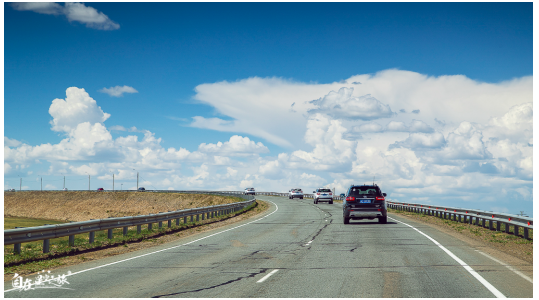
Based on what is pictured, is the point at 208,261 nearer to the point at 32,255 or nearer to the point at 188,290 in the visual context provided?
the point at 188,290

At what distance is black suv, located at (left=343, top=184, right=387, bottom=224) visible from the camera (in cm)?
2298

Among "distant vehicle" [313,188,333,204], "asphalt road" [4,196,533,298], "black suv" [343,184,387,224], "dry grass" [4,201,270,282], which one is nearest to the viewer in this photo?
"asphalt road" [4,196,533,298]

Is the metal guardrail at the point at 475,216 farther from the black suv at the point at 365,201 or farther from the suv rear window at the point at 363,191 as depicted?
the suv rear window at the point at 363,191

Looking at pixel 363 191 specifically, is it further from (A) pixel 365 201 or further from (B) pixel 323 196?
(B) pixel 323 196

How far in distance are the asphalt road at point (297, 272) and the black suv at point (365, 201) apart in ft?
23.8

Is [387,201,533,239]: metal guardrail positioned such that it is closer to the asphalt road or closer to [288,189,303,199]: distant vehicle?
the asphalt road

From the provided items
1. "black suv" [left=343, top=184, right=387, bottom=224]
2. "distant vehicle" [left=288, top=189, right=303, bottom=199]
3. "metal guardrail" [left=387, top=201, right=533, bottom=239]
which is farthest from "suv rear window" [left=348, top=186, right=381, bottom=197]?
"distant vehicle" [left=288, top=189, right=303, bottom=199]

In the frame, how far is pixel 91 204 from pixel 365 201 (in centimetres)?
8052

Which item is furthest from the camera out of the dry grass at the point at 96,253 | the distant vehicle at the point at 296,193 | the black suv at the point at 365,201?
the distant vehicle at the point at 296,193

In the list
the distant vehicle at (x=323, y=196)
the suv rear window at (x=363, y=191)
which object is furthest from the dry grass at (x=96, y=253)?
the distant vehicle at (x=323, y=196)

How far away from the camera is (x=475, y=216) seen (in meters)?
24.0

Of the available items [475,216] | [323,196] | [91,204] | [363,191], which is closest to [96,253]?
[363,191]

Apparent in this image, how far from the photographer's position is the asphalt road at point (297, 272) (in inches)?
313

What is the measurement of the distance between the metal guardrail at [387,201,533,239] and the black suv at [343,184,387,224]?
4880 mm
